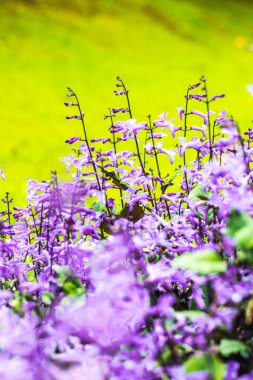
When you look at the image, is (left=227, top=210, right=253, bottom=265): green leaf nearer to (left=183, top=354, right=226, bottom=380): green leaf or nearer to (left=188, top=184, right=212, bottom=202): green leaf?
(left=183, top=354, right=226, bottom=380): green leaf

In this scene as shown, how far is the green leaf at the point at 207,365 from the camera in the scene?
969 millimetres

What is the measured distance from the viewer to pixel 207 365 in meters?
0.98

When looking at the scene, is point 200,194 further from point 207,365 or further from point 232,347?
point 207,365

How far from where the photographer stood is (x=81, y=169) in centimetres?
211

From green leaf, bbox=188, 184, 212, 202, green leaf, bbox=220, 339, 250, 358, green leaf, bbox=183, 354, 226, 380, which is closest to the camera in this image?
green leaf, bbox=183, 354, 226, 380

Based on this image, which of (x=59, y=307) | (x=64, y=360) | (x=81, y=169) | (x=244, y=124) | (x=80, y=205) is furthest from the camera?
(x=244, y=124)

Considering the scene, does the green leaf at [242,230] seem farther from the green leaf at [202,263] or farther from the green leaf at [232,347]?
the green leaf at [232,347]

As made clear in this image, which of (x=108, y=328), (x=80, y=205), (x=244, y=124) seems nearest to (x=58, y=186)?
(x=80, y=205)

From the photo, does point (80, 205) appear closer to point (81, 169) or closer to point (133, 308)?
point (81, 169)

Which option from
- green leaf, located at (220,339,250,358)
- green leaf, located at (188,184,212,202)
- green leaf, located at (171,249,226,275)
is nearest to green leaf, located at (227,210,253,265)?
green leaf, located at (171,249,226,275)

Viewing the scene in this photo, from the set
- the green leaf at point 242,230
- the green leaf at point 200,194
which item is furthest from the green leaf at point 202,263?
the green leaf at point 200,194

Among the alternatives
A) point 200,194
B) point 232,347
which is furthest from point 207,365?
point 200,194

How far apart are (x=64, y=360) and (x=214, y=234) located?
54cm

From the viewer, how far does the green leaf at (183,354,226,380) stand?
3.18 feet
